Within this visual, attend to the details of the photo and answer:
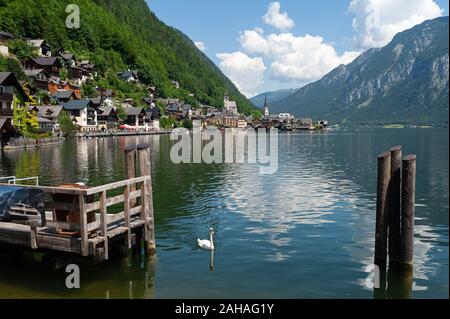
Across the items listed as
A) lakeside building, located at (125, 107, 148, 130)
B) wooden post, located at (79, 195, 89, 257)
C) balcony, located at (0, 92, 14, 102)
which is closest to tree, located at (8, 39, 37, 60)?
lakeside building, located at (125, 107, 148, 130)

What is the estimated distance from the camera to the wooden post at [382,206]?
16.7 m

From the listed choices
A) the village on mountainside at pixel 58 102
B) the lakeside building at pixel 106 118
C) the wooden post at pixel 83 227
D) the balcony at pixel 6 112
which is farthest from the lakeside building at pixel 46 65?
the wooden post at pixel 83 227

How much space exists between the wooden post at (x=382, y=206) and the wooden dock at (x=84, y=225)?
9.40m

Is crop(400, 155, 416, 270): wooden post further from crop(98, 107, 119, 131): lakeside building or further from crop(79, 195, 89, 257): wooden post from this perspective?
crop(98, 107, 119, 131): lakeside building

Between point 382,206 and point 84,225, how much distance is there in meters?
10.9

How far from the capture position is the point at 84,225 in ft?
52.4

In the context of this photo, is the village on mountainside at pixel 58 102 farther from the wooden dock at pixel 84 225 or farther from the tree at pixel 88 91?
the wooden dock at pixel 84 225

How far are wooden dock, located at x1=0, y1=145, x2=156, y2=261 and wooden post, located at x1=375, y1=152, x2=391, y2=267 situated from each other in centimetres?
940

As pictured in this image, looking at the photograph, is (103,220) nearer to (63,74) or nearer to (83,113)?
(83,113)

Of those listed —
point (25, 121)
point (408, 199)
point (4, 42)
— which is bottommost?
point (408, 199)

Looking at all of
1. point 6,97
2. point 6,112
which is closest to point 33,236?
point 6,97
